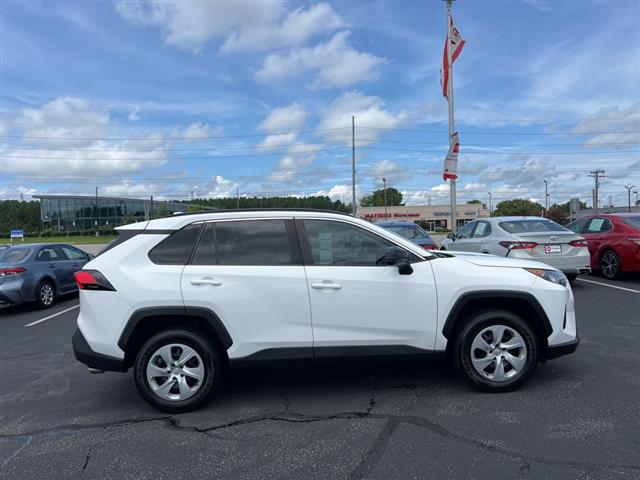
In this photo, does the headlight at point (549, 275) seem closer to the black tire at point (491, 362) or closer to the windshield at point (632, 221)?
the black tire at point (491, 362)

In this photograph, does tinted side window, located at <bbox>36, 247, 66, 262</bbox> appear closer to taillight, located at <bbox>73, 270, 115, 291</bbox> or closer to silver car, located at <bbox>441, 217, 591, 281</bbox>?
taillight, located at <bbox>73, 270, 115, 291</bbox>

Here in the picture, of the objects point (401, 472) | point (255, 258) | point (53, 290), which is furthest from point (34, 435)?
point (53, 290)

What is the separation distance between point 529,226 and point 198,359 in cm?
806

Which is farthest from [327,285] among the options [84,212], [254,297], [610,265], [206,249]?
[84,212]

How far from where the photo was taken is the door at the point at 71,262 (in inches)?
430

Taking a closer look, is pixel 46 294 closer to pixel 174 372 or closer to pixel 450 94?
pixel 174 372

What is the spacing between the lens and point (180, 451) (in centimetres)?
340

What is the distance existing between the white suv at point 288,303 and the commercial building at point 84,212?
273 ft

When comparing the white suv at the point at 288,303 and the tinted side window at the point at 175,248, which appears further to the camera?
the tinted side window at the point at 175,248

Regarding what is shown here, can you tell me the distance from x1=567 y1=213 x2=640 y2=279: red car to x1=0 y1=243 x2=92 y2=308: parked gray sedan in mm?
12423

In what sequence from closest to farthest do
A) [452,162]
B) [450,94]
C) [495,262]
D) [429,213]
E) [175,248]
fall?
1. [175,248]
2. [495,262]
3. [452,162]
4. [450,94]
5. [429,213]

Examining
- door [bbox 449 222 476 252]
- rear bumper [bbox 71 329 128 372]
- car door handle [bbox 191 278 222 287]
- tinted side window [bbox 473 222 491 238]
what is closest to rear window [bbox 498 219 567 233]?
tinted side window [bbox 473 222 491 238]

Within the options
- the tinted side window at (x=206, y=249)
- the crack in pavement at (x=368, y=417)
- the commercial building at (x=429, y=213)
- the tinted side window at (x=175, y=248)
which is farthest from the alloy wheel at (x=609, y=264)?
the commercial building at (x=429, y=213)

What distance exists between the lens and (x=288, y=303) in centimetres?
401
